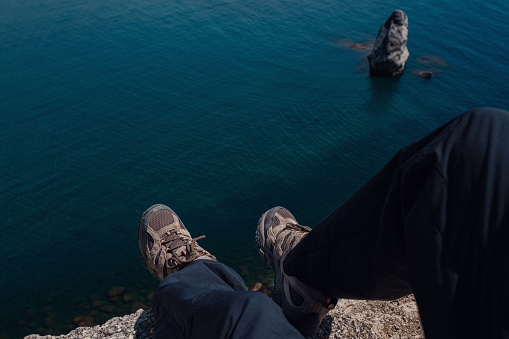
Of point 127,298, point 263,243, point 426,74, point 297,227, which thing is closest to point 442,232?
point 297,227

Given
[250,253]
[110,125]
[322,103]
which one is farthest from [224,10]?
[250,253]

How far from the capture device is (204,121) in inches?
343

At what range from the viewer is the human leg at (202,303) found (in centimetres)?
170

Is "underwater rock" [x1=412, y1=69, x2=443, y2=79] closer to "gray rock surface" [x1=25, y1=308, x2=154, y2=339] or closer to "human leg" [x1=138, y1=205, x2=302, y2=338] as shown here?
"human leg" [x1=138, y1=205, x2=302, y2=338]

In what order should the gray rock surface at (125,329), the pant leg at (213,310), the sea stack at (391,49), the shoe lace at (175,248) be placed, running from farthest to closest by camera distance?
the sea stack at (391,49)
the shoe lace at (175,248)
the gray rock surface at (125,329)
the pant leg at (213,310)

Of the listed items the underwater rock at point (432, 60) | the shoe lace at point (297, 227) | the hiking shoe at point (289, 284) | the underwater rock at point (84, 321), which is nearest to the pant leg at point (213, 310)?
the hiking shoe at point (289, 284)

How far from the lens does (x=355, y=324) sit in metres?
3.20

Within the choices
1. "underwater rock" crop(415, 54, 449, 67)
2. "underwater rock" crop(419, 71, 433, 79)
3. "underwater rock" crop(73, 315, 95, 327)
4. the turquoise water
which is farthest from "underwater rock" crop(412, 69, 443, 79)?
"underwater rock" crop(73, 315, 95, 327)

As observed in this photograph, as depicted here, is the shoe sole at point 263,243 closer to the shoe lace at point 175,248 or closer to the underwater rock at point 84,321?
the shoe lace at point 175,248

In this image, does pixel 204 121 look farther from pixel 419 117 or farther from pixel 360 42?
pixel 360 42

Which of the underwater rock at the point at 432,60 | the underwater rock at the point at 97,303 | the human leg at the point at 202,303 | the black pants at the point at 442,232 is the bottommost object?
the underwater rock at the point at 97,303

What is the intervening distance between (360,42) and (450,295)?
12.0 metres

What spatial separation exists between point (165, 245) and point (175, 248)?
0.14 meters

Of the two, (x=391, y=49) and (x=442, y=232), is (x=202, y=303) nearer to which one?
(x=442, y=232)
